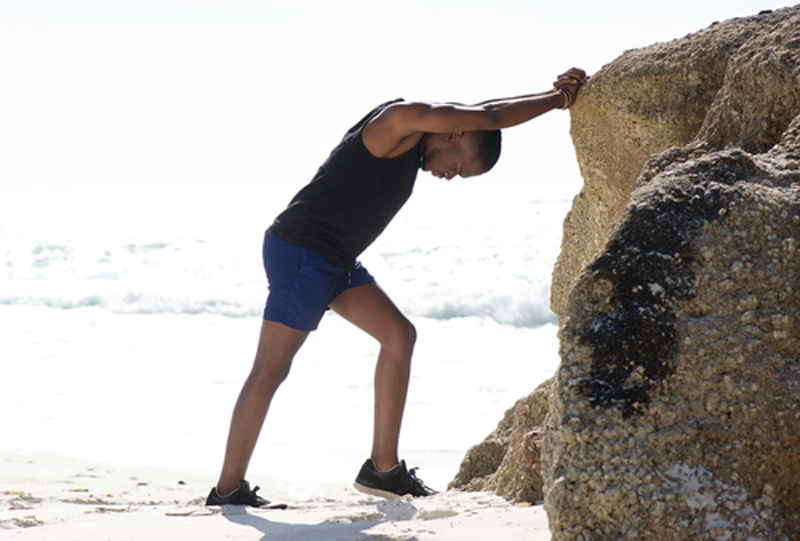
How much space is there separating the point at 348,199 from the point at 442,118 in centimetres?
51

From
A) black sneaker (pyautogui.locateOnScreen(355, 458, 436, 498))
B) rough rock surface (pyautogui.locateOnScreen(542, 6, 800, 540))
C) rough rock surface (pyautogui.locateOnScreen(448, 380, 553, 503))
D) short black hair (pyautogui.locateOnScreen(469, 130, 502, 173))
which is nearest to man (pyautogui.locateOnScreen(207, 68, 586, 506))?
short black hair (pyautogui.locateOnScreen(469, 130, 502, 173))

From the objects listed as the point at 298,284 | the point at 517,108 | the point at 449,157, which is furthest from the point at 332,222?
the point at 517,108

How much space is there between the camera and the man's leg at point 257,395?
9.37 ft

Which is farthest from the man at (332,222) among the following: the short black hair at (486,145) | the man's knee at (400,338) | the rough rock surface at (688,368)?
the rough rock surface at (688,368)

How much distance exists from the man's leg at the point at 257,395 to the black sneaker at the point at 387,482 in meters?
0.50

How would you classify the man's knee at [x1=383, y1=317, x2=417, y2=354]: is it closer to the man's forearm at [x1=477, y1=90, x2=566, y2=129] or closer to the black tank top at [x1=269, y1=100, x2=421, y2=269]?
the black tank top at [x1=269, y1=100, x2=421, y2=269]

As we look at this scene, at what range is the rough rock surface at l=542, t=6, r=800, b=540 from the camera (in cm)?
148

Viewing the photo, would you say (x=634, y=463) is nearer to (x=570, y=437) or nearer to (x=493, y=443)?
(x=570, y=437)

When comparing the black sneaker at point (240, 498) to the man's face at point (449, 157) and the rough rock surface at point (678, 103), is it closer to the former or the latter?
the man's face at point (449, 157)

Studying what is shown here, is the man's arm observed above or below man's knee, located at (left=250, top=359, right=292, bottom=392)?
above

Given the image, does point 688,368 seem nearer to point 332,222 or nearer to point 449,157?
point 449,157

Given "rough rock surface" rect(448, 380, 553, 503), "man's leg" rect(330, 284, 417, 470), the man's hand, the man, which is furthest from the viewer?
"man's leg" rect(330, 284, 417, 470)

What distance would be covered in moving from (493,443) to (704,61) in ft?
6.55

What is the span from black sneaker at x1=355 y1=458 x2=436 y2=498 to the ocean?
4.38 ft
